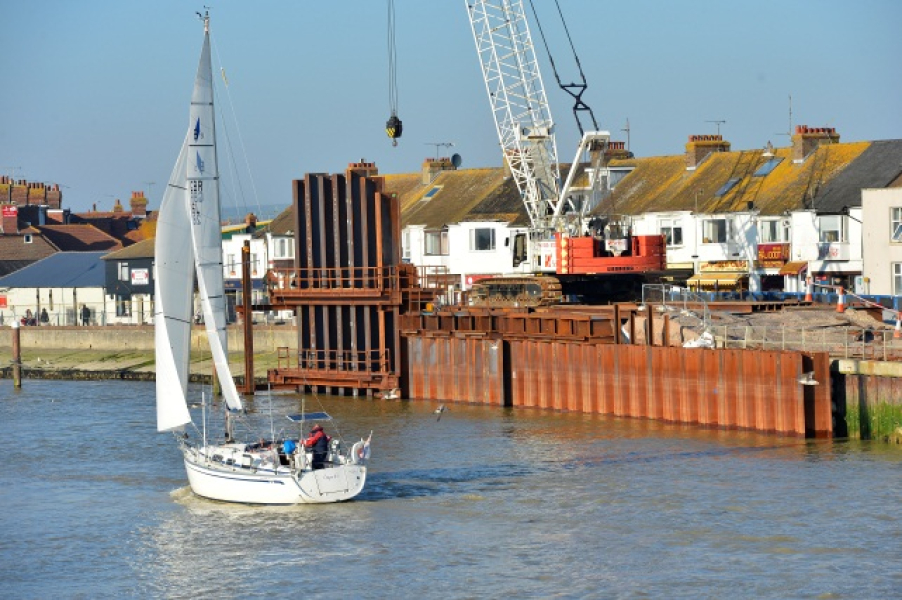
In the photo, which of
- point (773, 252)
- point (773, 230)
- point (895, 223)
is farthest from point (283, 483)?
point (773, 230)

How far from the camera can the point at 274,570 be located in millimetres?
36156

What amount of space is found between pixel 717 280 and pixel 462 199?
889 inches

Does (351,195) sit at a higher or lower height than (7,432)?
higher

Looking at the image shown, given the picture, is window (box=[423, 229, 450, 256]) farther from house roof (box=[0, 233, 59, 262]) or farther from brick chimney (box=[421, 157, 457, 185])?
house roof (box=[0, 233, 59, 262])

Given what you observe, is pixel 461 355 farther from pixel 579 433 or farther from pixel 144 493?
pixel 144 493

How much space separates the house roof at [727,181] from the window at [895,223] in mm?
8389

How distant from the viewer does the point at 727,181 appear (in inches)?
3332

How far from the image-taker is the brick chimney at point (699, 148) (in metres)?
88.8

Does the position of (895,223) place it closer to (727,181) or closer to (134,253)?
(727,181)

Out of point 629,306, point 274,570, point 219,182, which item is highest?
point 219,182

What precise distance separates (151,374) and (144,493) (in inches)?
1498

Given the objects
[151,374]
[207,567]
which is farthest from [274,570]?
[151,374]

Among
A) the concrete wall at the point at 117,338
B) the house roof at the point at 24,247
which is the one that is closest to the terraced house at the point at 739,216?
the concrete wall at the point at 117,338

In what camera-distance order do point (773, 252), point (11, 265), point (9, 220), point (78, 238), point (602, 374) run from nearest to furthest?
point (602, 374) < point (773, 252) < point (11, 265) < point (9, 220) < point (78, 238)
